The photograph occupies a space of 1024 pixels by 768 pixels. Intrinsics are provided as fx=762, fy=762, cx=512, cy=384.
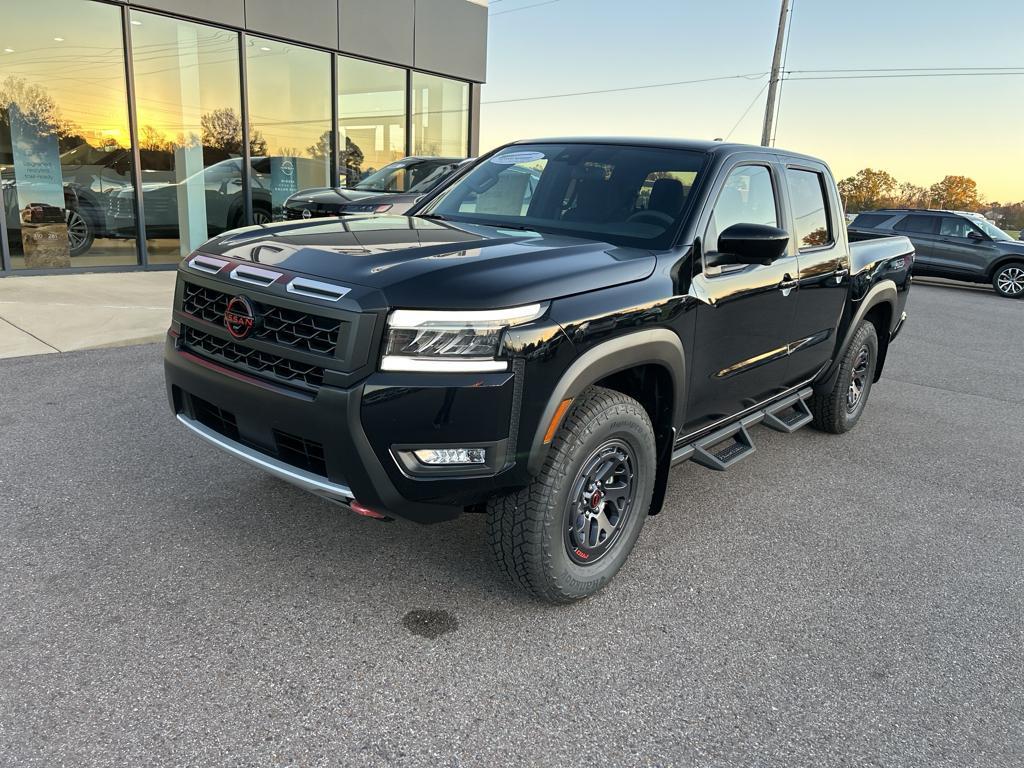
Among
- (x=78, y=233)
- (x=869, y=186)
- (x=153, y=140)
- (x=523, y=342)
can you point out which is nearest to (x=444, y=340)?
(x=523, y=342)

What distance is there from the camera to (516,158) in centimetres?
423

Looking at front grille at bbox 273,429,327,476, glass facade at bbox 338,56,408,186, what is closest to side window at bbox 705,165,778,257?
front grille at bbox 273,429,327,476

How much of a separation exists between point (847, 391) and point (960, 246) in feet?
44.8

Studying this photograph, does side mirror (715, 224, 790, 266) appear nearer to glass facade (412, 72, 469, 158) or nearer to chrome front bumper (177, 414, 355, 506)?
chrome front bumper (177, 414, 355, 506)

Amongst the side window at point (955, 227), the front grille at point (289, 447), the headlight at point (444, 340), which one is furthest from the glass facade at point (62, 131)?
the side window at point (955, 227)

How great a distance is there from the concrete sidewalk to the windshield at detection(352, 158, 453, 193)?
10.9 feet

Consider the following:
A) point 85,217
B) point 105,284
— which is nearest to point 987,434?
point 105,284

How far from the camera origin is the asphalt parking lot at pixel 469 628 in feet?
7.61

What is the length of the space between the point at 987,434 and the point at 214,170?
11.3 m

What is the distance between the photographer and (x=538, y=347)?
2.56m

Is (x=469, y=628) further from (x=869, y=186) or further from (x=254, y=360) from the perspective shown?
(x=869, y=186)

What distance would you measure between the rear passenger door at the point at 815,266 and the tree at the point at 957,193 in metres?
76.6

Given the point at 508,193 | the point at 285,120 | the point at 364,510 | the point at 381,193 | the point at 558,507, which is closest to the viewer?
Result: the point at 364,510

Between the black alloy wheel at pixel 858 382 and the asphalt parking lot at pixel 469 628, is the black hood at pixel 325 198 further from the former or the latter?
the black alloy wheel at pixel 858 382
